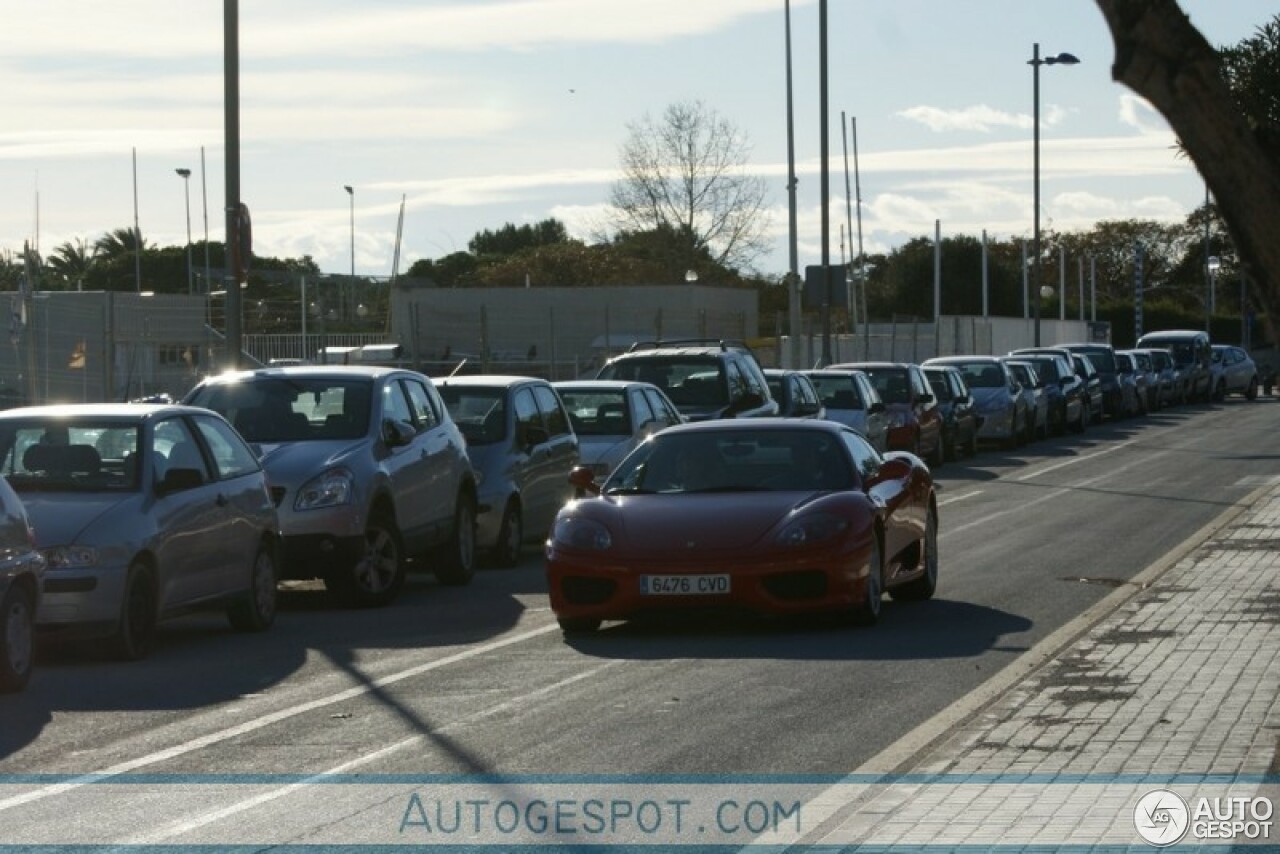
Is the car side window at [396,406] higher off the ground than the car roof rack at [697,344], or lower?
lower

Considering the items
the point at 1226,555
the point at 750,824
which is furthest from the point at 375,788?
the point at 1226,555

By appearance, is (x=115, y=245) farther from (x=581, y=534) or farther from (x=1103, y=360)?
(x=581, y=534)

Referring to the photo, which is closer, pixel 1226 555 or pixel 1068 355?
pixel 1226 555

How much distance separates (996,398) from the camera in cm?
4375

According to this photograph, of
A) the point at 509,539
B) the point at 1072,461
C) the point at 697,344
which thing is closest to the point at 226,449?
the point at 509,539

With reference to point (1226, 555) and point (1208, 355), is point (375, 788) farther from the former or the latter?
point (1208, 355)

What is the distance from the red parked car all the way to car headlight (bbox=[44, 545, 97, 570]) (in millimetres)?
22950

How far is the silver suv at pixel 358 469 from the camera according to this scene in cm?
1725

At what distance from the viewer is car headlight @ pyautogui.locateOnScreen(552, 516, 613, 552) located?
15.0 m

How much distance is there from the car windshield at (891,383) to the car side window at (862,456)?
67.3 feet

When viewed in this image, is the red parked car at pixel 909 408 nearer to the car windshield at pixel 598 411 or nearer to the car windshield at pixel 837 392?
the car windshield at pixel 837 392

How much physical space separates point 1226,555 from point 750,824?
12.2 m

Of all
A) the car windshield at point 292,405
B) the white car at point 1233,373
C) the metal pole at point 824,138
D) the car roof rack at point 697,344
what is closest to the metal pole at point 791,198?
the metal pole at point 824,138

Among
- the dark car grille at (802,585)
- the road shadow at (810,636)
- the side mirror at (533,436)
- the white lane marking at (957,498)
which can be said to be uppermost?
the side mirror at (533,436)
